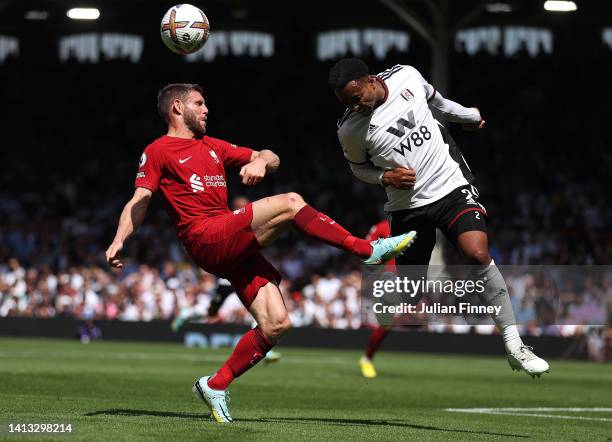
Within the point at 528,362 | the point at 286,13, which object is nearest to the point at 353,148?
the point at 528,362

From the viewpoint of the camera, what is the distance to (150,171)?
346 inches

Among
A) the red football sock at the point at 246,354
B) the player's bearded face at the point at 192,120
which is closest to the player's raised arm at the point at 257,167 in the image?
the player's bearded face at the point at 192,120

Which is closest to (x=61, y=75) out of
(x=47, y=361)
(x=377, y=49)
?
(x=377, y=49)

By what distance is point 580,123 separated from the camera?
103ft

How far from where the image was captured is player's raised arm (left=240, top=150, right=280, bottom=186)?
331 inches

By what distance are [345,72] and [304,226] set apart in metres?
1.29

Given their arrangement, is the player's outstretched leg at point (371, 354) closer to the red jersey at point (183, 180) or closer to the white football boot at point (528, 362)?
the white football boot at point (528, 362)

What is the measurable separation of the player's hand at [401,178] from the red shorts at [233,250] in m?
1.18

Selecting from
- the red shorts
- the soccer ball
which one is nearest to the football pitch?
the red shorts

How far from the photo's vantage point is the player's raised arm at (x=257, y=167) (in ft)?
27.6

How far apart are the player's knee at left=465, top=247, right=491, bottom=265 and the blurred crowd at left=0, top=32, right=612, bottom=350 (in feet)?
42.9

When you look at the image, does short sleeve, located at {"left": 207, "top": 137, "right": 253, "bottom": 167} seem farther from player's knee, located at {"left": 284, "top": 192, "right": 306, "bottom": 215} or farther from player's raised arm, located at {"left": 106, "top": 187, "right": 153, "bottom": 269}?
player's knee, located at {"left": 284, "top": 192, "right": 306, "bottom": 215}

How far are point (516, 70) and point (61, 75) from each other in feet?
51.6

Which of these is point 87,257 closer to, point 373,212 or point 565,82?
point 373,212
